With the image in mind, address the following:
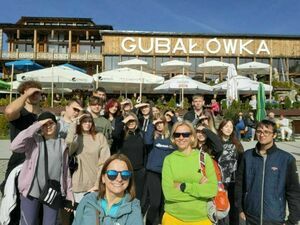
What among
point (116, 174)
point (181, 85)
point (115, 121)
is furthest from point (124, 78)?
point (116, 174)

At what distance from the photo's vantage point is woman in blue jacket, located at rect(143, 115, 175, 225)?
470cm

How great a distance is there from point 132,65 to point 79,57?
12.3 m

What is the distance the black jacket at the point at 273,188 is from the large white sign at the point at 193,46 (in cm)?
2636

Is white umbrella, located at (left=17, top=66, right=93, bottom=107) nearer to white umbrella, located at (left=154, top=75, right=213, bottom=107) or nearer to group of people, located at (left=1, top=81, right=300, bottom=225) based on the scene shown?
white umbrella, located at (left=154, top=75, right=213, bottom=107)

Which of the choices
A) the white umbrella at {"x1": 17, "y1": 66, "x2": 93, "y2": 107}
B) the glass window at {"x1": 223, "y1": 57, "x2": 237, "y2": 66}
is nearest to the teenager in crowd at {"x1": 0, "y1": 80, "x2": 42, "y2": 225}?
the white umbrella at {"x1": 17, "y1": 66, "x2": 93, "y2": 107}

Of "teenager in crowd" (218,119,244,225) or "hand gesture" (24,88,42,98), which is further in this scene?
"teenager in crowd" (218,119,244,225)

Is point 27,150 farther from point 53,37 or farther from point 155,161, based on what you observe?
point 53,37

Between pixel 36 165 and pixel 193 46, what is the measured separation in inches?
1075

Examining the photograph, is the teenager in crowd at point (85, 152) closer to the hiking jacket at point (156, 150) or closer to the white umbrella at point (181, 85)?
the hiking jacket at point (156, 150)

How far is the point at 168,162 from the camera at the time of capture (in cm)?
315

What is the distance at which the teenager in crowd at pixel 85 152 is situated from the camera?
3.78 metres

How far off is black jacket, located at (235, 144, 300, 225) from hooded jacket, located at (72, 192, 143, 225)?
1426mm

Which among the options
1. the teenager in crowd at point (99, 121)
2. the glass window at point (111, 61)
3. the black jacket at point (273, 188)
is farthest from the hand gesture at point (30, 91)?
the glass window at point (111, 61)

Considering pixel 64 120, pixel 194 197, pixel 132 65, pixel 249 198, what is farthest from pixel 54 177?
pixel 132 65
